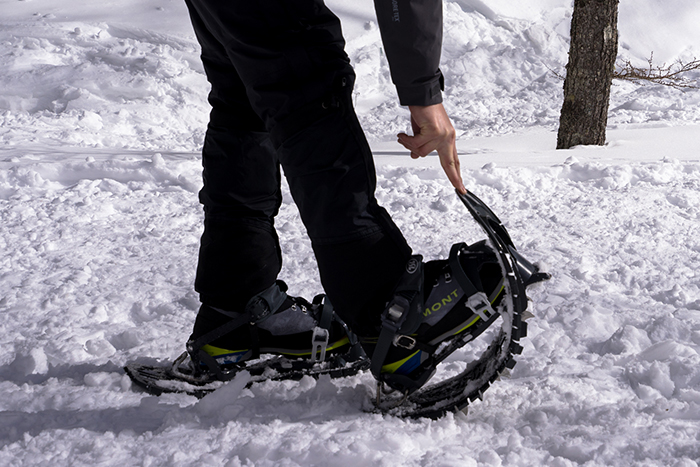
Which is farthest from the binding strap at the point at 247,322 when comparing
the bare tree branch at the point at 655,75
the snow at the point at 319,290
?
the bare tree branch at the point at 655,75

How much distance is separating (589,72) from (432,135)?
505 centimetres

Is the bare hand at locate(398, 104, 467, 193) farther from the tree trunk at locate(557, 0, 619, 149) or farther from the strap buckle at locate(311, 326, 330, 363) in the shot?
the tree trunk at locate(557, 0, 619, 149)

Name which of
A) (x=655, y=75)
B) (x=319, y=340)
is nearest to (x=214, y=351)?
(x=319, y=340)

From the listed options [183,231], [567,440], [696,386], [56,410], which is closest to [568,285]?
[696,386]

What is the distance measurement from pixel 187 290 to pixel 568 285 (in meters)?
1.46

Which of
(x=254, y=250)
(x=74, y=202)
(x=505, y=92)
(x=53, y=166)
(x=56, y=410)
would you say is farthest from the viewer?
(x=505, y=92)

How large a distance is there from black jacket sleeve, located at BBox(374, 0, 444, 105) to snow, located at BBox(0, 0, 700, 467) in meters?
0.71

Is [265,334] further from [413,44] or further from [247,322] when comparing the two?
[413,44]

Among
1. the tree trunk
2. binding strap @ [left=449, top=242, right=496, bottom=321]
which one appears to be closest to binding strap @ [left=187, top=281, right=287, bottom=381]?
binding strap @ [left=449, top=242, right=496, bottom=321]

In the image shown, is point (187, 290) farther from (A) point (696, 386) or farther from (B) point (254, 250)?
(A) point (696, 386)

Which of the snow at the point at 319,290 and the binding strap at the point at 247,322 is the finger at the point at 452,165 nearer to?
the snow at the point at 319,290

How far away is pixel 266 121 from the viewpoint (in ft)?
3.84

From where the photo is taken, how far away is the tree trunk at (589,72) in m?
→ 5.30

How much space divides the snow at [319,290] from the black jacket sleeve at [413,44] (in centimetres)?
71
